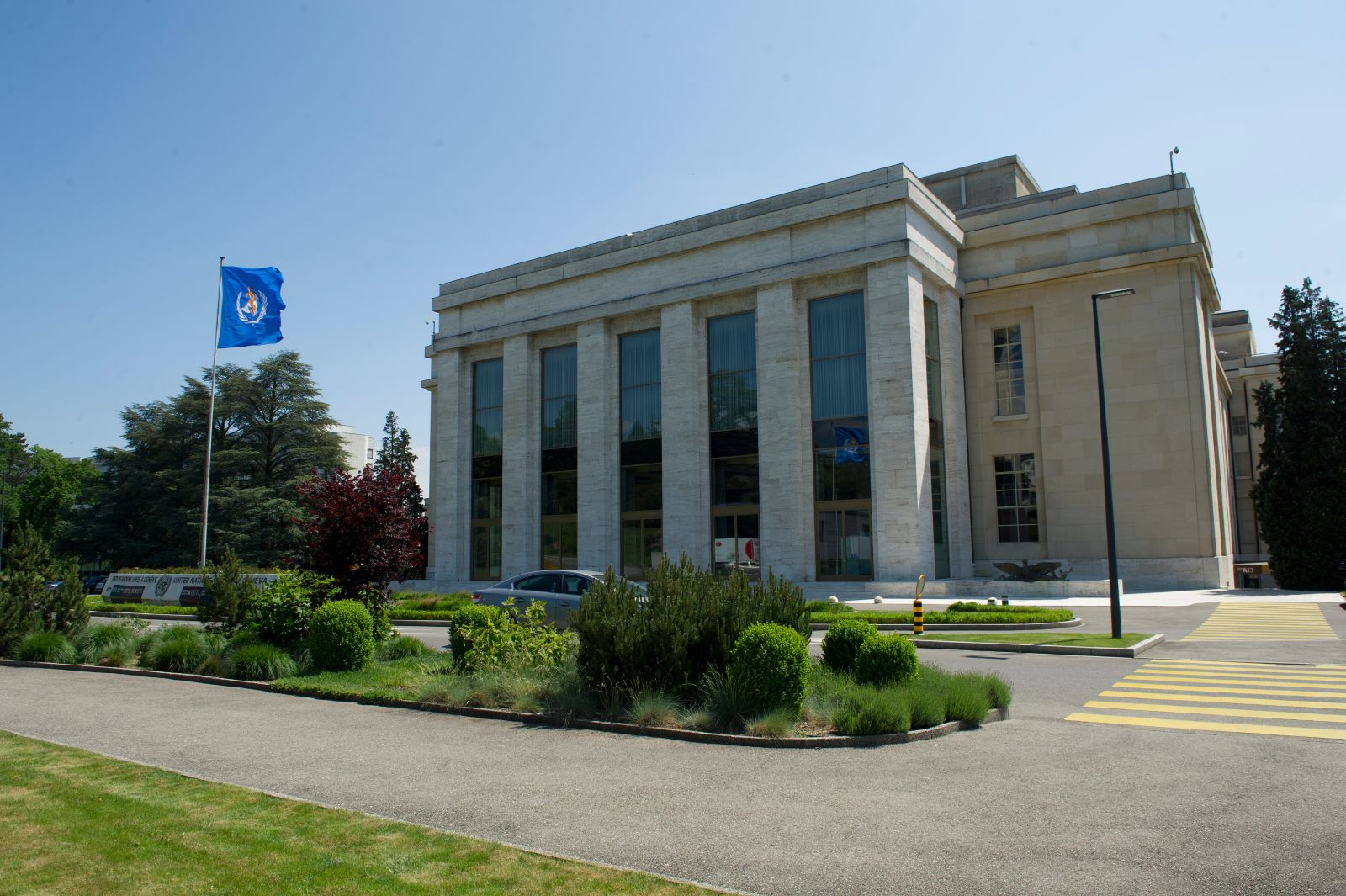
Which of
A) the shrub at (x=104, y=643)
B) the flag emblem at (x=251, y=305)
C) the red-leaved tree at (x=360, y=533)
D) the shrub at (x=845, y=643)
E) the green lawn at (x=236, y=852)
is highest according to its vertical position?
the flag emblem at (x=251, y=305)

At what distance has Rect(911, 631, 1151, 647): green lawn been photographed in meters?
17.4

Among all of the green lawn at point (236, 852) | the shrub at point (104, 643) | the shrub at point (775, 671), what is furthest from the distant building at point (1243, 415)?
the green lawn at point (236, 852)

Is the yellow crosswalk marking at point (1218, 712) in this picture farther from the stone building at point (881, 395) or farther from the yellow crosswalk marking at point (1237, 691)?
the stone building at point (881, 395)

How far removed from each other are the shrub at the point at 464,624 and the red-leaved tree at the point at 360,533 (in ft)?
12.5

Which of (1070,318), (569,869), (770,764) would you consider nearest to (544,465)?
(1070,318)

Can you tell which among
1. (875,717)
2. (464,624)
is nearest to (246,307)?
(464,624)

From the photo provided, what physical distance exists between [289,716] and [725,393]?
28.8 meters

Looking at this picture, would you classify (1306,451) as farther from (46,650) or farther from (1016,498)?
(46,650)

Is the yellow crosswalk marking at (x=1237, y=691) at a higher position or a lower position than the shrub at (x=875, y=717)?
lower

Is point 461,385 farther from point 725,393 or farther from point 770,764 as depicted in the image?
point 770,764

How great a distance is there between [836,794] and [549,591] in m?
15.0

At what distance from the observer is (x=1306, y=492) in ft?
122

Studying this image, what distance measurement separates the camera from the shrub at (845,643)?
38.8ft

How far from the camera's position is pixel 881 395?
34469 millimetres
